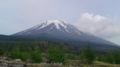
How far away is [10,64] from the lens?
50.3 metres

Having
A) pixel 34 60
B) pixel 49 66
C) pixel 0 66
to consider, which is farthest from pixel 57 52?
pixel 0 66

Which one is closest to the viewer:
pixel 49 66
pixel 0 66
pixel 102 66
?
pixel 0 66

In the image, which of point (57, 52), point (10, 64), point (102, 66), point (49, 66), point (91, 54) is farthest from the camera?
point (91, 54)

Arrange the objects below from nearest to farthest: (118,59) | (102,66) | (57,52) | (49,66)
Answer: (49,66) < (102,66) < (57,52) < (118,59)

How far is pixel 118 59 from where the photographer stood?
9625 cm

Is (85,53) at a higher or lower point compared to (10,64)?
higher

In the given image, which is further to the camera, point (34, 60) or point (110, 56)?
point (110, 56)

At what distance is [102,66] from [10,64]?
99.0 feet

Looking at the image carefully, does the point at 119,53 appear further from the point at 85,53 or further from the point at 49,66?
the point at 49,66

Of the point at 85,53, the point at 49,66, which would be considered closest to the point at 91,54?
the point at 85,53

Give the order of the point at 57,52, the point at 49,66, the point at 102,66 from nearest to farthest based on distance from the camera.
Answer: the point at 49,66
the point at 102,66
the point at 57,52

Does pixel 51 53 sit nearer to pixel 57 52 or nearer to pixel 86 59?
pixel 57 52

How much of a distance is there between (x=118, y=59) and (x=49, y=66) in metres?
46.0

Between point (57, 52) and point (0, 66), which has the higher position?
point (57, 52)
